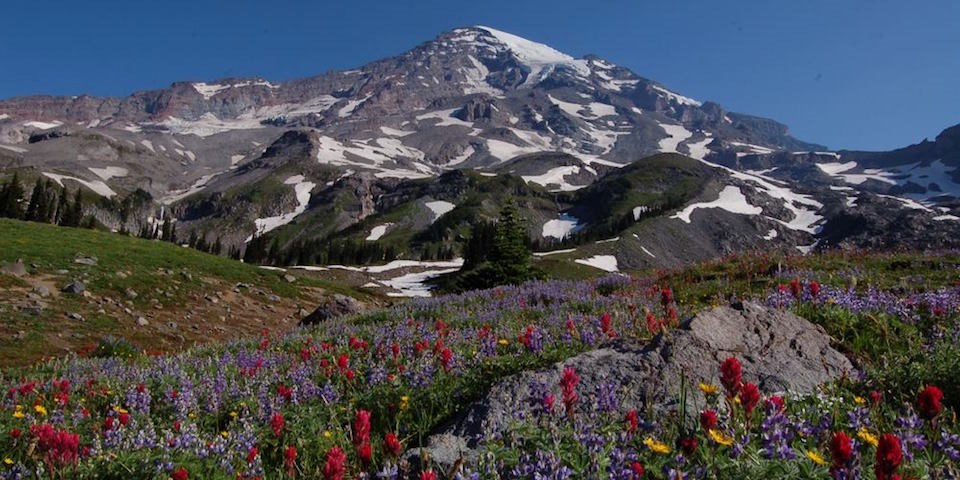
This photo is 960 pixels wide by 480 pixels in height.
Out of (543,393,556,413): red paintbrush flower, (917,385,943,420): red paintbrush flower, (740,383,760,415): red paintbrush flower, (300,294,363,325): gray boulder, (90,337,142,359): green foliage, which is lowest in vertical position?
(90,337,142,359): green foliage

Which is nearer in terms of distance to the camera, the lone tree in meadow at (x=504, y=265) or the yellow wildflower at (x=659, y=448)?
the yellow wildflower at (x=659, y=448)

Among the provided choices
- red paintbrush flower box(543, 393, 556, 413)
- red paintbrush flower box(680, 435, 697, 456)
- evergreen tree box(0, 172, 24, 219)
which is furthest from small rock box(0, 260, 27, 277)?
evergreen tree box(0, 172, 24, 219)

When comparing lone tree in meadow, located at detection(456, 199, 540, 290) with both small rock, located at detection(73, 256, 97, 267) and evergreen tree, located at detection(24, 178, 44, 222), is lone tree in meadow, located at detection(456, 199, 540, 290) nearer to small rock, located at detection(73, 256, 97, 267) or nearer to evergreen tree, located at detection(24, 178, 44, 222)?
small rock, located at detection(73, 256, 97, 267)

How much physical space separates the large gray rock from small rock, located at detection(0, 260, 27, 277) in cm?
2638

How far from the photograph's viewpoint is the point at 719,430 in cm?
313

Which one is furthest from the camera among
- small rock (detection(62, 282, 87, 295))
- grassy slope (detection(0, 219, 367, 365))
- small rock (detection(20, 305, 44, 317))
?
small rock (detection(62, 282, 87, 295))

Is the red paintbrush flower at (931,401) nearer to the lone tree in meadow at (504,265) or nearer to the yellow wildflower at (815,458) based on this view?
the yellow wildflower at (815,458)

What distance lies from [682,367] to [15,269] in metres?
28.1

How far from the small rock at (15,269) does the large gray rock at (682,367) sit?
86.6ft

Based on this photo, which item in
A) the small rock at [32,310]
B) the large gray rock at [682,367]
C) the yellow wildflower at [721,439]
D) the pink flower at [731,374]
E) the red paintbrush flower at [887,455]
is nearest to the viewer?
the red paintbrush flower at [887,455]

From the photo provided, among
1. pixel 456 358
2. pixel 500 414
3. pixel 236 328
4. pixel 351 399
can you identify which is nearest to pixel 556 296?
pixel 456 358

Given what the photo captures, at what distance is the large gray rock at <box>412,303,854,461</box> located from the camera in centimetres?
393

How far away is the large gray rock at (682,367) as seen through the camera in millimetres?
3928

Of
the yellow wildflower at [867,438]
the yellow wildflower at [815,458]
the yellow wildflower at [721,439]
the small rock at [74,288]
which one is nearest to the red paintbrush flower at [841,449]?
the yellow wildflower at [815,458]
